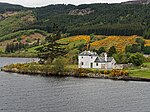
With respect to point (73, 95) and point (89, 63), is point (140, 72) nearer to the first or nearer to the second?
point (89, 63)

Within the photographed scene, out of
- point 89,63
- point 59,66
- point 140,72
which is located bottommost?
point 140,72

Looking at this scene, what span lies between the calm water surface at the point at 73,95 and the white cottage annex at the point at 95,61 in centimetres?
1995

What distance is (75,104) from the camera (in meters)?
71.1

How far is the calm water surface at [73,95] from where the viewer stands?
67562 millimetres

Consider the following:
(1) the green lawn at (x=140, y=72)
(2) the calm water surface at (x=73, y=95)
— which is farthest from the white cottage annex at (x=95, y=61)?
(2) the calm water surface at (x=73, y=95)

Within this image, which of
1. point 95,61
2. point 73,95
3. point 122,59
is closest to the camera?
point 73,95

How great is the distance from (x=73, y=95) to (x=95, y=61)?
47.4 meters

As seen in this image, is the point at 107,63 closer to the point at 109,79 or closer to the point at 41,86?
the point at 109,79

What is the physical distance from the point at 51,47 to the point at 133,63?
1358 inches

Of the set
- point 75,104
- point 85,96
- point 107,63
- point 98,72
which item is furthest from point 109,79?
point 75,104

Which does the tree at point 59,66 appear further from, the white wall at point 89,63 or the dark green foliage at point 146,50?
the dark green foliage at point 146,50

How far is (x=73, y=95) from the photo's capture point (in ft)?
267

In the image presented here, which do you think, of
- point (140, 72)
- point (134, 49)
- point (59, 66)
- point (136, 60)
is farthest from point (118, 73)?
point (134, 49)

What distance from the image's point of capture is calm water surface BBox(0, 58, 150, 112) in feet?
222
